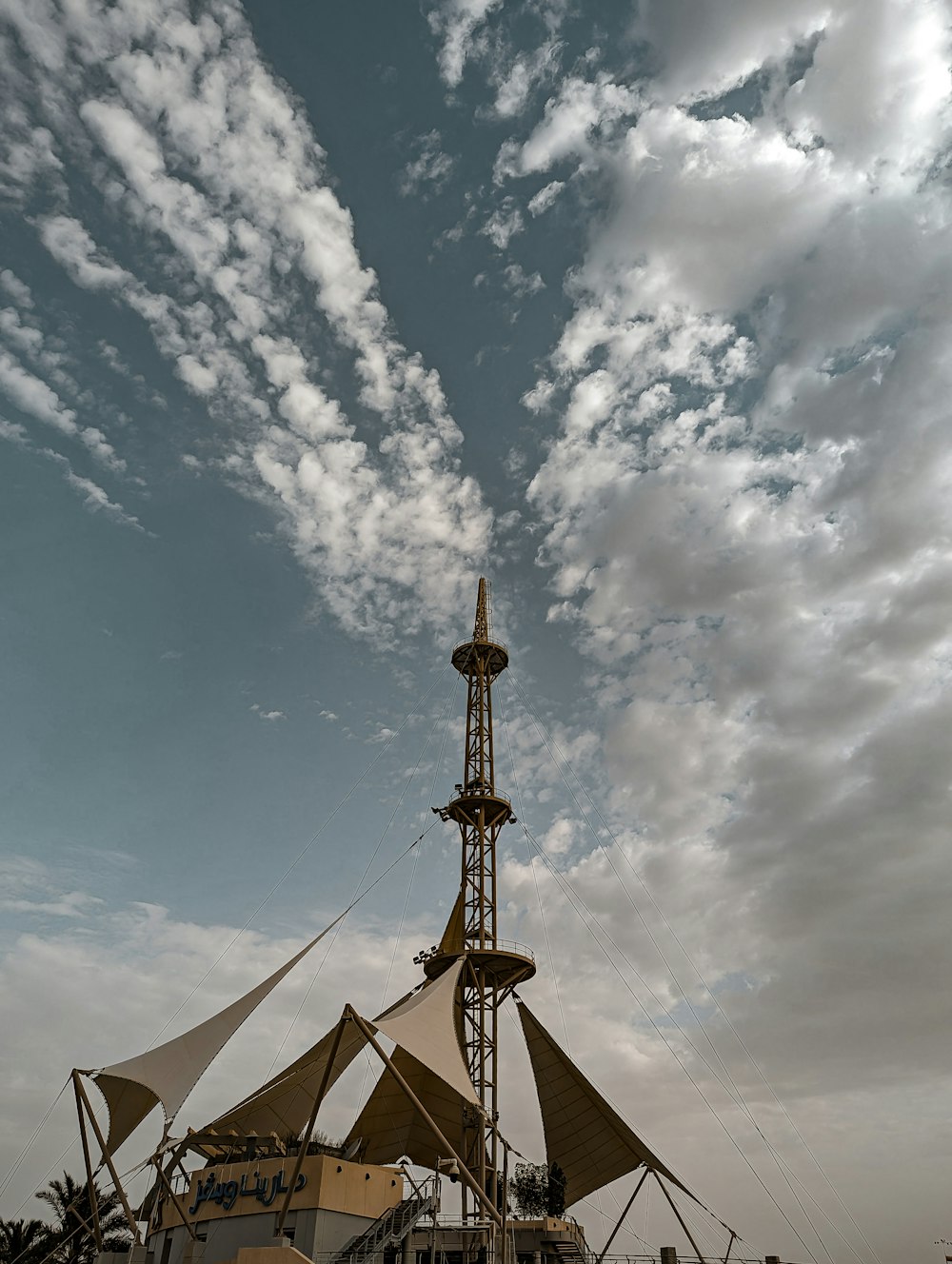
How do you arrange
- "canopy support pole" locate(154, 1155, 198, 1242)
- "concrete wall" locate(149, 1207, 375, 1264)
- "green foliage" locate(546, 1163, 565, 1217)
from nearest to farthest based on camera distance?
"concrete wall" locate(149, 1207, 375, 1264)
"canopy support pole" locate(154, 1155, 198, 1242)
"green foliage" locate(546, 1163, 565, 1217)

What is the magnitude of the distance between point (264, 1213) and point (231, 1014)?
6.14 metres

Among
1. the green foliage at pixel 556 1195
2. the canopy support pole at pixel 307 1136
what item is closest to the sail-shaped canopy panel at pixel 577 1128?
the green foliage at pixel 556 1195

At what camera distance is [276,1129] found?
36.5m

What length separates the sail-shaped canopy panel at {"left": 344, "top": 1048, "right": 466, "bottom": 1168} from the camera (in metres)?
38.1

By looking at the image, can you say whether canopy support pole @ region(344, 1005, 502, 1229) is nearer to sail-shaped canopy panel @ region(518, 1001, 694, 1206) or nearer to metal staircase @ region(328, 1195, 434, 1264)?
metal staircase @ region(328, 1195, 434, 1264)

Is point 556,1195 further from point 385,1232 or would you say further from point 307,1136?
point 307,1136

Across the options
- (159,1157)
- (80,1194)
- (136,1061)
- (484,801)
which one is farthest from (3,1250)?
(484,801)

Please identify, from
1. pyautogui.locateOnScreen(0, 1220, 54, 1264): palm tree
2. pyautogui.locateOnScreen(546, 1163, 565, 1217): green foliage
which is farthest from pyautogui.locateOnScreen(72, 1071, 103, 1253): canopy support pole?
pyautogui.locateOnScreen(546, 1163, 565, 1217): green foliage

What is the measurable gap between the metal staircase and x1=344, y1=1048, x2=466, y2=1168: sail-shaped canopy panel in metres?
8.93

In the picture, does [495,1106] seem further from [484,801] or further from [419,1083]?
[484,801]

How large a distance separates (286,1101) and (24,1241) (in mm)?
16033

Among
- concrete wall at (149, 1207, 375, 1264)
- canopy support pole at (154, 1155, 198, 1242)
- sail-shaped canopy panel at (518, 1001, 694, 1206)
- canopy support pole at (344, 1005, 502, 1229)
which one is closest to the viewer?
canopy support pole at (344, 1005, 502, 1229)

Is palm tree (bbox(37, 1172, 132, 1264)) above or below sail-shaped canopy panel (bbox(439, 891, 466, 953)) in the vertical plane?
below

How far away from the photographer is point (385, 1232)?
92.8 feet
